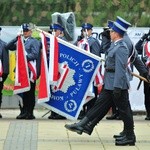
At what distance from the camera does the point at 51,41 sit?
10.4 metres

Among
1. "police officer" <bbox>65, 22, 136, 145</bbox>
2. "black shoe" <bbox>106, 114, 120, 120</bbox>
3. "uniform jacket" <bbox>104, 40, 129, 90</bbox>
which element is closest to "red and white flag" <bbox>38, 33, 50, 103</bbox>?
"police officer" <bbox>65, 22, 136, 145</bbox>

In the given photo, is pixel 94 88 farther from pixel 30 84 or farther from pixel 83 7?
pixel 83 7

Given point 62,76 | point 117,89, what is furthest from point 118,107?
point 62,76

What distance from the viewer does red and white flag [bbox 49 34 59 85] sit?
10.3 metres

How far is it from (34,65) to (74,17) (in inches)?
84.4

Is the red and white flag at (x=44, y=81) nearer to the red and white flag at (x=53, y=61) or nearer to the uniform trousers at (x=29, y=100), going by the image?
the red and white flag at (x=53, y=61)

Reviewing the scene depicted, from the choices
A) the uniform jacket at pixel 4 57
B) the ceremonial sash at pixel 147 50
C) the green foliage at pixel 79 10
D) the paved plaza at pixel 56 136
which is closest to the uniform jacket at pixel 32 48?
the uniform jacket at pixel 4 57

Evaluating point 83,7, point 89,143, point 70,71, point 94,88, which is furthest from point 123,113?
point 83,7

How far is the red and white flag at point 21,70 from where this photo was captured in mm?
11461

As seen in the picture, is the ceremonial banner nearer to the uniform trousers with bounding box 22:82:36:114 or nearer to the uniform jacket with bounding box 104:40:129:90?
the uniform jacket with bounding box 104:40:129:90

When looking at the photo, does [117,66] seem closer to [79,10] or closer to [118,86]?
[118,86]

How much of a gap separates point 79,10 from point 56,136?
17.3 ft

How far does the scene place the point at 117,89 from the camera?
28.3 ft

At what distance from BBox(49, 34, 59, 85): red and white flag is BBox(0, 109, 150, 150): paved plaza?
91cm
